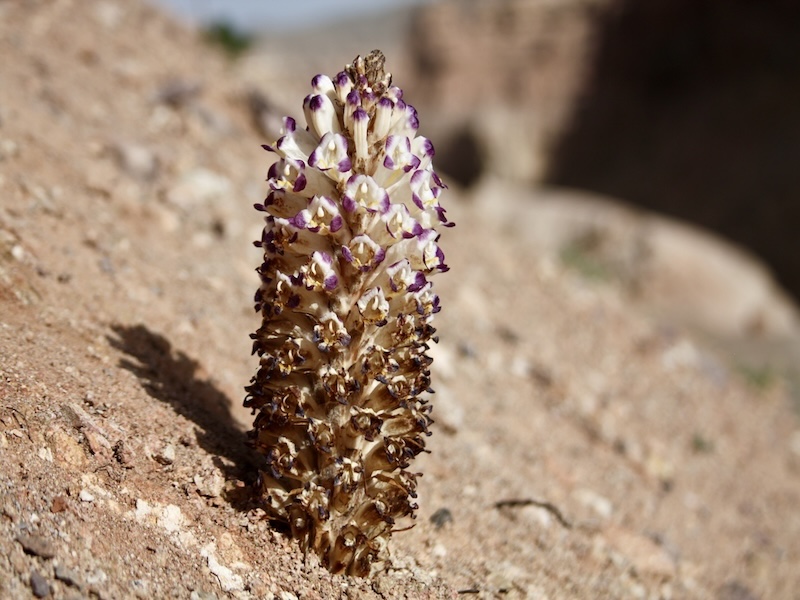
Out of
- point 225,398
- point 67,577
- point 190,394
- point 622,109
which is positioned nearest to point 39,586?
point 67,577

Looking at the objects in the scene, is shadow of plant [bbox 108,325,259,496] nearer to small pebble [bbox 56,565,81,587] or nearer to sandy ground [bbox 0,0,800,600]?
sandy ground [bbox 0,0,800,600]

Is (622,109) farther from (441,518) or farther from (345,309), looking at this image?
(345,309)

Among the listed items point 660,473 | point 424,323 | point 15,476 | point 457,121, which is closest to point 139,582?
point 15,476

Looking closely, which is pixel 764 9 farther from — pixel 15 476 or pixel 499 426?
pixel 15 476

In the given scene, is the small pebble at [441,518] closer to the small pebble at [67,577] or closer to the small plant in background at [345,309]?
the small plant in background at [345,309]

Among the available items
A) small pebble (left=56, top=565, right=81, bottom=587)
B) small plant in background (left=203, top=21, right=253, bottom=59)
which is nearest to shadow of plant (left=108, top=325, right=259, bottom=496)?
small pebble (left=56, top=565, right=81, bottom=587)
